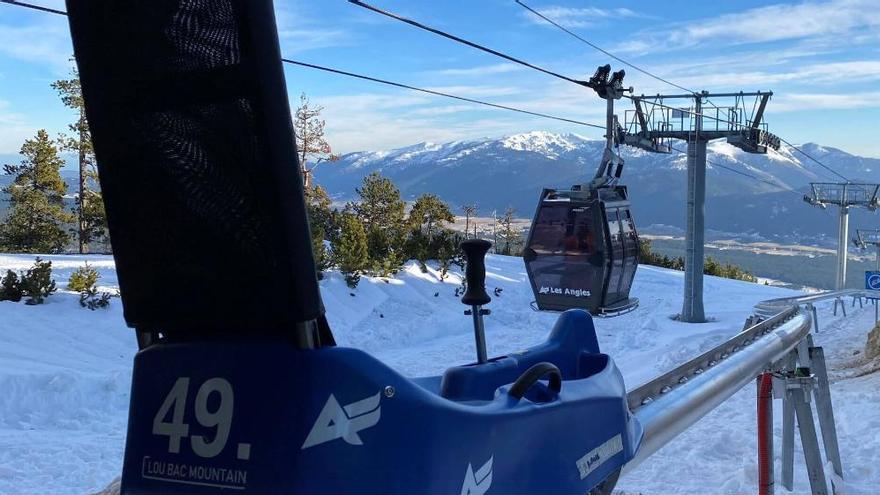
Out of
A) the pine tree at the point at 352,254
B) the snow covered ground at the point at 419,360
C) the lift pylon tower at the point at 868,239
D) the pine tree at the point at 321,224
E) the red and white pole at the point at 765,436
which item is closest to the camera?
the red and white pole at the point at 765,436

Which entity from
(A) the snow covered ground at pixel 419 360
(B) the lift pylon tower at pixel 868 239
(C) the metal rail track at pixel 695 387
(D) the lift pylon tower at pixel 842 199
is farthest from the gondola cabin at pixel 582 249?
(D) the lift pylon tower at pixel 842 199

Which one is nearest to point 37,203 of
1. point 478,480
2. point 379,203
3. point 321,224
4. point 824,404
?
point 321,224

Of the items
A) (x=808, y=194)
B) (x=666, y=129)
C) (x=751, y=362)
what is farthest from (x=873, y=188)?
(x=751, y=362)

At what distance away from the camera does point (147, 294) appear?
3.57 ft

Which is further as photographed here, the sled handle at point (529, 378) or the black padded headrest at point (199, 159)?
the sled handle at point (529, 378)

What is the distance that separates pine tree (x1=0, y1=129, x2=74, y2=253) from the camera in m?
28.7

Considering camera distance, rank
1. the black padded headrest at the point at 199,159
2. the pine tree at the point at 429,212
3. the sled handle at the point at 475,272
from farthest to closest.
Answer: the pine tree at the point at 429,212 < the sled handle at the point at 475,272 < the black padded headrest at the point at 199,159

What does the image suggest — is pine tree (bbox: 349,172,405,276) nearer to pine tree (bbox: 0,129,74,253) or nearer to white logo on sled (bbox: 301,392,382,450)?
pine tree (bbox: 0,129,74,253)

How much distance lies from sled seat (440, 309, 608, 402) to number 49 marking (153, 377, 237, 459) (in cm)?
57

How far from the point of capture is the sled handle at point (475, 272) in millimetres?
1844

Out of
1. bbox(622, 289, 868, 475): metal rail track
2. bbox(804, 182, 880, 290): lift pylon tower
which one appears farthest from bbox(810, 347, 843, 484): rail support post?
bbox(804, 182, 880, 290): lift pylon tower

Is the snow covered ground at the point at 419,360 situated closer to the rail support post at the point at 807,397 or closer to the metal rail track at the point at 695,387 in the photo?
the rail support post at the point at 807,397

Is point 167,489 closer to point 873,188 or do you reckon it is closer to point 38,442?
point 38,442

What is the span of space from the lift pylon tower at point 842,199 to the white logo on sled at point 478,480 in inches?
1649
